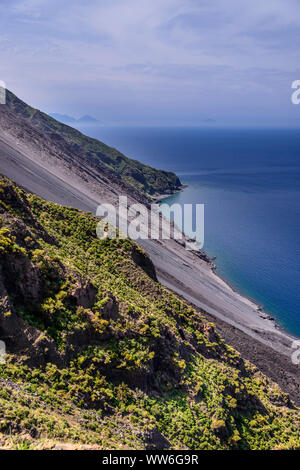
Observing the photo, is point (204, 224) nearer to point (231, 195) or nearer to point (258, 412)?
point (231, 195)

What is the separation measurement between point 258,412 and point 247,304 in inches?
1450

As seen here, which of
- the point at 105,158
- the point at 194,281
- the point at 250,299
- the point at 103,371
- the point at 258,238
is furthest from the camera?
the point at 105,158

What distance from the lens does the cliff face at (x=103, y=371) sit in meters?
17.0

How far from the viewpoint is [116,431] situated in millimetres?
18734

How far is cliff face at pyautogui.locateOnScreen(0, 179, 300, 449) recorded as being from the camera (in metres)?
17.0

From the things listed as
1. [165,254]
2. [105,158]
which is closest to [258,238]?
[165,254]

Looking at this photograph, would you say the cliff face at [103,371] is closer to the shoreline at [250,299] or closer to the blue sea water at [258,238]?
the shoreline at [250,299]

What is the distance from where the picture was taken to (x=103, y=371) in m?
22.1

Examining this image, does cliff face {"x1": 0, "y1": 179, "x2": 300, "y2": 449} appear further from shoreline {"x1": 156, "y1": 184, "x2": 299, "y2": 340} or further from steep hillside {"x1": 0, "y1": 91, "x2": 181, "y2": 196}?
steep hillside {"x1": 0, "y1": 91, "x2": 181, "y2": 196}

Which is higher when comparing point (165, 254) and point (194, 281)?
point (165, 254)

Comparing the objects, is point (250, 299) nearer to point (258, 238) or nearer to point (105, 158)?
point (258, 238)

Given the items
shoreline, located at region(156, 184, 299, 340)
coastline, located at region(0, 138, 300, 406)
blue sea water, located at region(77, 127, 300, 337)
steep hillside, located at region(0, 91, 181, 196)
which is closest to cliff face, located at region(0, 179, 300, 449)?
coastline, located at region(0, 138, 300, 406)

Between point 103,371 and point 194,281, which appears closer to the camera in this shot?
point 103,371
